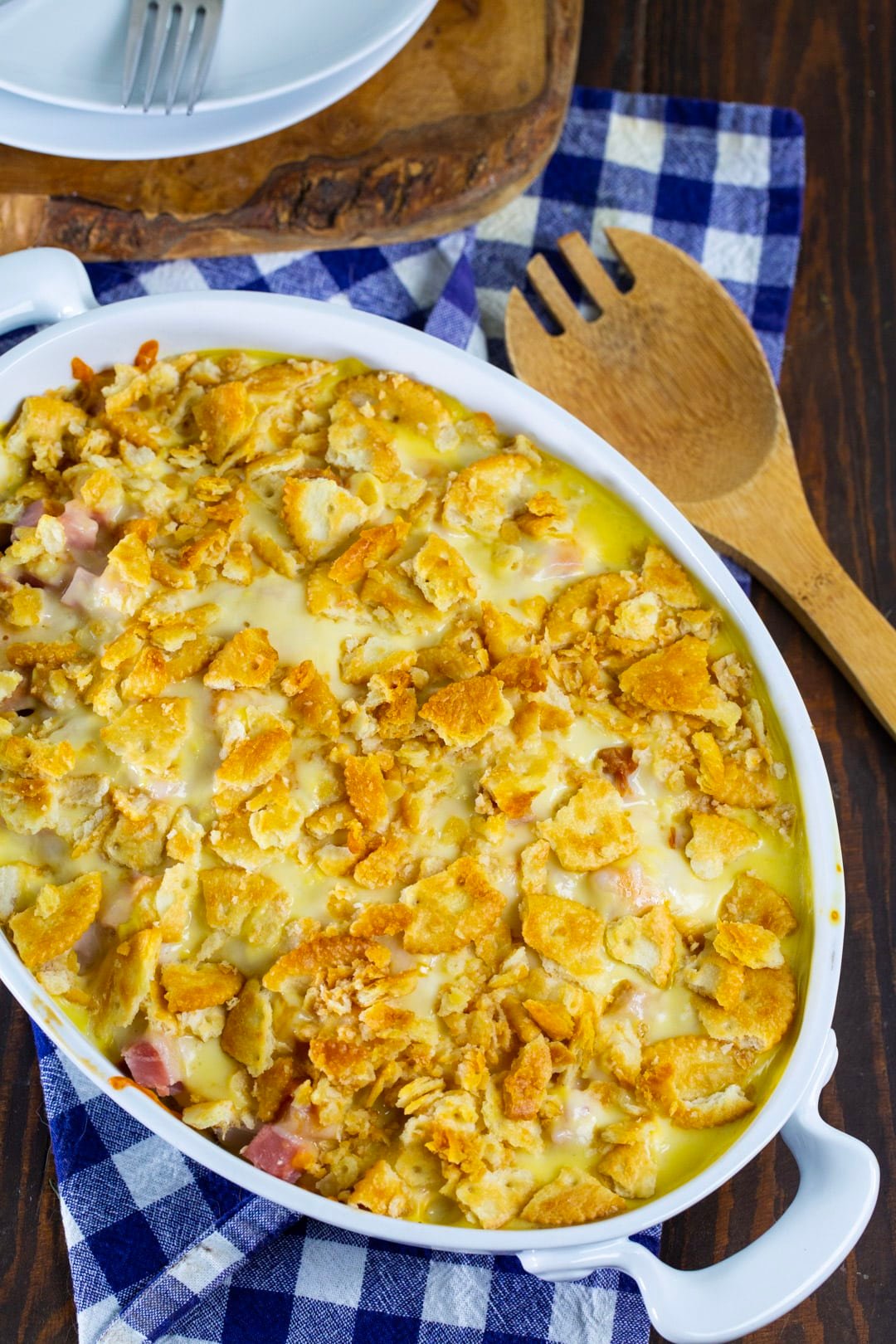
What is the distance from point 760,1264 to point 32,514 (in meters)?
1.25

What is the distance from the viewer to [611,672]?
1658 mm

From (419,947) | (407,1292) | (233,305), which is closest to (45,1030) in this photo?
(419,947)

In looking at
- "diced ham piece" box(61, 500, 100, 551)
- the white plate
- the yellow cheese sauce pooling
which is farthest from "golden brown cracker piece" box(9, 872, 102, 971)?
the white plate

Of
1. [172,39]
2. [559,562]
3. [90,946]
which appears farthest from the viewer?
[172,39]

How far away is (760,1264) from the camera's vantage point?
4.81ft

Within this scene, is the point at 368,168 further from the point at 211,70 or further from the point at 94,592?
the point at 94,592

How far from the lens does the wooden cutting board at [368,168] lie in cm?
193

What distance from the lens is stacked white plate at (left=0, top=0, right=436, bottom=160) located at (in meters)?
1.82

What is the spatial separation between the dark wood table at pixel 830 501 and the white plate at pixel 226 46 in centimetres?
50

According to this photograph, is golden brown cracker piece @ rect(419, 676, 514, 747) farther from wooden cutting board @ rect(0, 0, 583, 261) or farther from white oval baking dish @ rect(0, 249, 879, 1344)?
wooden cutting board @ rect(0, 0, 583, 261)

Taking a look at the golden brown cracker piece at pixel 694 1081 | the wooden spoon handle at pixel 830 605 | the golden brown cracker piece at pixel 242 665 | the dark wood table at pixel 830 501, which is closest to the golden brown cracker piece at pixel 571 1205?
the golden brown cracker piece at pixel 694 1081

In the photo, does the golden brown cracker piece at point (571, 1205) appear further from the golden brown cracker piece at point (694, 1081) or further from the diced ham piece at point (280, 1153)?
the diced ham piece at point (280, 1153)

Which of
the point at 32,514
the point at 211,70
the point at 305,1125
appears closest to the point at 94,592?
the point at 32,514

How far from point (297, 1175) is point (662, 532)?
90 centimetres
